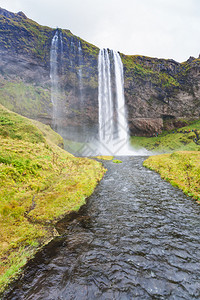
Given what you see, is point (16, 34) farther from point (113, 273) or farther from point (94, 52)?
point (113, 273)

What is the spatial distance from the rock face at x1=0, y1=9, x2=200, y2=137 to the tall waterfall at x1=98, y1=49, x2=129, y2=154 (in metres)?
3.54

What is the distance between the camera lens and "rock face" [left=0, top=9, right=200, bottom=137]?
60656 mm

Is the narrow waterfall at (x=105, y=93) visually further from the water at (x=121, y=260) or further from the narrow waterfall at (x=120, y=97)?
the water at (x=121, y=260)

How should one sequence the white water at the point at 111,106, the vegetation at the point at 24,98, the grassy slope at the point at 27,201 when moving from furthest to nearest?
the white water at the point at 111,106 < the vegetation at the point at 24,98 < the grassy slope at the point at 27,201

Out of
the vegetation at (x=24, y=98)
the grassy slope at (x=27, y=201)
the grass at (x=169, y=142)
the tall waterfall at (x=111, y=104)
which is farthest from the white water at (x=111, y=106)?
the grassy slope at (x=27, y=201)

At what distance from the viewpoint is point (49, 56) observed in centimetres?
6556

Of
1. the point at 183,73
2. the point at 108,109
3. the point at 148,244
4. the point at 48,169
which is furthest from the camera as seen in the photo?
the point at 183,73

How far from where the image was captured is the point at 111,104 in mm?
68250

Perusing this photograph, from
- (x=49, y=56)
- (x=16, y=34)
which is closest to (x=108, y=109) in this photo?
(x=49, y=56)

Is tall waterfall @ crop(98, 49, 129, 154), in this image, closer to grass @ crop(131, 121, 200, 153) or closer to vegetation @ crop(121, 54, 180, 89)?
vegetation @ crop(121, 54, 180, 89)

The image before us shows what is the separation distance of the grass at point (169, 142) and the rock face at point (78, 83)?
5053 millimetres

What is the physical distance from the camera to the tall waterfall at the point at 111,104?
6688cm

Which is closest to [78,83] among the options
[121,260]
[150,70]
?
[150,70]

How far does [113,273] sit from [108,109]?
68.4 metres
